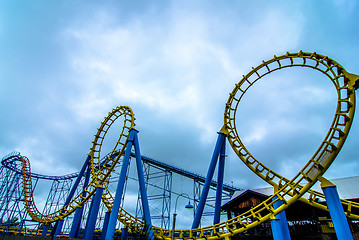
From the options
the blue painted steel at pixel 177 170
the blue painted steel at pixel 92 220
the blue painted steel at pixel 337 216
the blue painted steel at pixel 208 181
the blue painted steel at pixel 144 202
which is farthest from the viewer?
the blue painted steel at pixel 177 170

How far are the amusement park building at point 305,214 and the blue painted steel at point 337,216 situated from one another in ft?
16.5

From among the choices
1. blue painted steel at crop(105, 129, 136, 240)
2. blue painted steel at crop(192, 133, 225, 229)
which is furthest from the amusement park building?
blue painted steel at crop(105, 129, 136, 240)

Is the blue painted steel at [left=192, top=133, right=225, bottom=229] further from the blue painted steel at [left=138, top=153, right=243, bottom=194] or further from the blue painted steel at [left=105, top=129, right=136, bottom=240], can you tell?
the blue painted steel at [left=138, top=153, right=243, bottom=194]

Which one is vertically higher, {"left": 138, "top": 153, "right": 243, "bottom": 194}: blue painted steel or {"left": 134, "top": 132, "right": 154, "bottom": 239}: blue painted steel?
{"left": 138, "top": 153, "right": 243, "bottom": 194}: blue painted steel

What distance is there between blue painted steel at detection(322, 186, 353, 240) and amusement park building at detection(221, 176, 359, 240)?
503 cm

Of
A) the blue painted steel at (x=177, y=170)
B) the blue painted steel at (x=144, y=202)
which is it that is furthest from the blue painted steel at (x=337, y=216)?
the blue painted steel at (x=177, y=170)

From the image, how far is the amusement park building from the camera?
10.6 m

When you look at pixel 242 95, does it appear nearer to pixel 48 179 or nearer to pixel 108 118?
pixel 108 118

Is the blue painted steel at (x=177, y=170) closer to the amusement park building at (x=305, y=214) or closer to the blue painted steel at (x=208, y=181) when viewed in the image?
Result: the amusement park building at (x=305, y=214)

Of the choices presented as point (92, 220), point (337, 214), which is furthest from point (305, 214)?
point (92, 220)

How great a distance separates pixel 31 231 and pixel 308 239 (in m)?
26.2

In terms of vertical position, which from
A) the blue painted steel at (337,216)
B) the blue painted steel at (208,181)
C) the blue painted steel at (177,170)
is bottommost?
the blue painted steel at (337,216)

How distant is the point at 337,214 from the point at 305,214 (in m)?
8.02

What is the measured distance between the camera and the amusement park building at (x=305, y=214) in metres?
10.6
